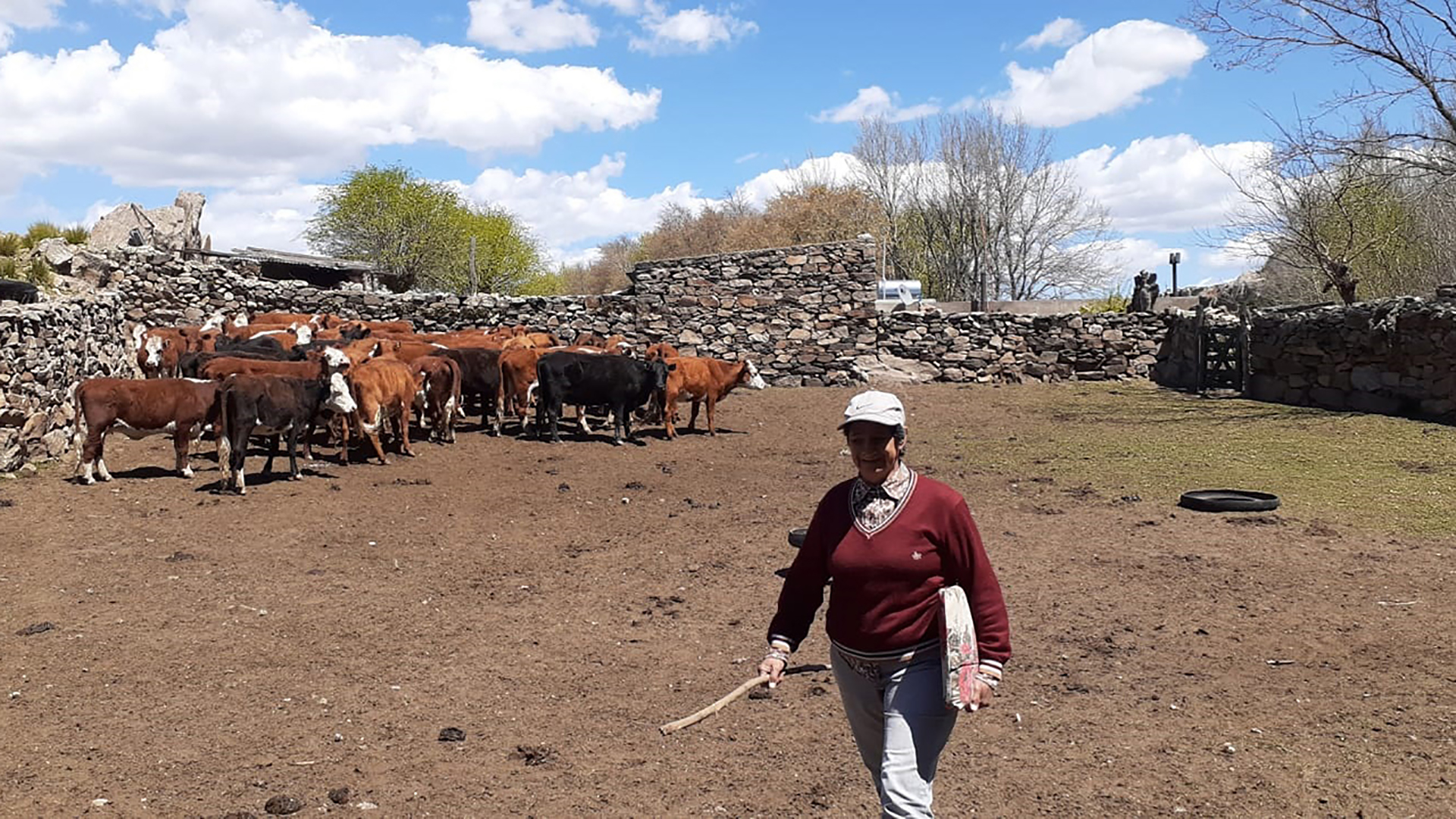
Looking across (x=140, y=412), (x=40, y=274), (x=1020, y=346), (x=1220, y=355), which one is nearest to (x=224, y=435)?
(x=140, y=412)

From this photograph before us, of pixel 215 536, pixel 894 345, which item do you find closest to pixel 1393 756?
pixel 215 536

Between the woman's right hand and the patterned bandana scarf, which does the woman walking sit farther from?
the woman's right hand

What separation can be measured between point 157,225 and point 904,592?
38521 mm

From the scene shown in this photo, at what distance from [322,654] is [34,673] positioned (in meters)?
1.52

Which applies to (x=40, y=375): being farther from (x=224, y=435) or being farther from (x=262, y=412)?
(x=262, y=412)

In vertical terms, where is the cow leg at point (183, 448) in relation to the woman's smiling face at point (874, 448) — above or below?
below

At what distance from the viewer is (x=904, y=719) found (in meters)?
3.82

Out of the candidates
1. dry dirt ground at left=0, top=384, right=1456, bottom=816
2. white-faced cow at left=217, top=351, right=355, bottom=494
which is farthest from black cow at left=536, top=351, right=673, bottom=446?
dry dirt ground at left=0, top=384, right=1456, bottom=816

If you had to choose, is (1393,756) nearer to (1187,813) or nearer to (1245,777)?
(1245,777)

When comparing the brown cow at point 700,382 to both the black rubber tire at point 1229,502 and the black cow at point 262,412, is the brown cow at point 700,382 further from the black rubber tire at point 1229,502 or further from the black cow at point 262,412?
the black rubber tire at point 1229,502

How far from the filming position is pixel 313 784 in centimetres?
522

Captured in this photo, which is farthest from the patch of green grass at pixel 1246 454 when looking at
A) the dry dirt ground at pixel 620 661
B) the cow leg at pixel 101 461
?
the cow leg at pixel 101 461

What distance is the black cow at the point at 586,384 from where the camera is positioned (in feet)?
53.5

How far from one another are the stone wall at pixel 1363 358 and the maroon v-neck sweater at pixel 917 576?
15798 millimetres
